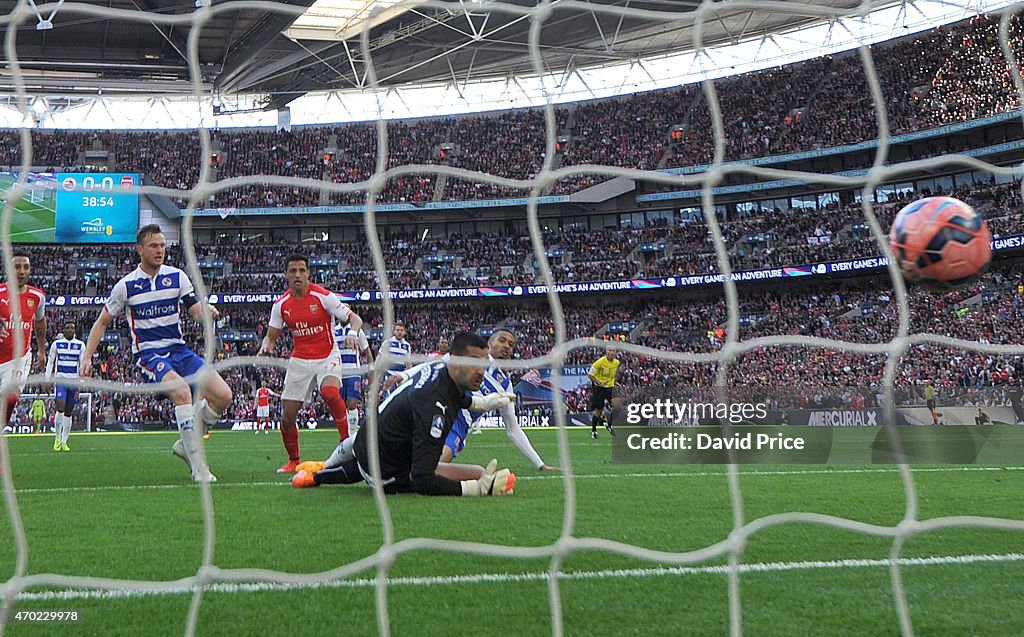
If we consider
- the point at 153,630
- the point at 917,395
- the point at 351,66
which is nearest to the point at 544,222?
the point at 351,66

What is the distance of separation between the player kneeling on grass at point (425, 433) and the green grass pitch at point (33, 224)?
2645 cm

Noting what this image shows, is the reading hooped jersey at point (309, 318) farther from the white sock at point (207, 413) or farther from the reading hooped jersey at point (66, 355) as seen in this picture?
the reading hooped jersey at point (66, 355)

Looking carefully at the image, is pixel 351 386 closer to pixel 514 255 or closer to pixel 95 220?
pixel 95 220

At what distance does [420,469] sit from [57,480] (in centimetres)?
356

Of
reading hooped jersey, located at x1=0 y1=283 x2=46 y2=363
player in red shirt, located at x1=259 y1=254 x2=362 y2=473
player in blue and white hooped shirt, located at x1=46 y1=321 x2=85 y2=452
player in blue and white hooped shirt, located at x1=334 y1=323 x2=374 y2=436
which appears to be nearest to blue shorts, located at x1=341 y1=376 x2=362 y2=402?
player in blue and white hooped shirt, located at x1=334 y1=323 x2=374 y2=436

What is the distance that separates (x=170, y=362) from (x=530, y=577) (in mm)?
4241

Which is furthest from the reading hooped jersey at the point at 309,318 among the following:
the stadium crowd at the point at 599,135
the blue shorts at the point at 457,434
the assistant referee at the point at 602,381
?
the stadium crowd at the point at 599,135

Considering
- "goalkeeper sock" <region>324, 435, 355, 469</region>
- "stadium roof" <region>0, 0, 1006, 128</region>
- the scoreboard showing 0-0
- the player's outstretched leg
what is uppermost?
"stadium roof" <region>0, 0, 1006, 128</region>

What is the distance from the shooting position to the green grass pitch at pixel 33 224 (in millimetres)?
27719

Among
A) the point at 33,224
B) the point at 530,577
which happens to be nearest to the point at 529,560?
the point at 530,577

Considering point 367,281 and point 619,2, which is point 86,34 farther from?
point 619,2

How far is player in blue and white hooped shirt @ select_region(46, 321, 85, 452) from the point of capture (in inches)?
449

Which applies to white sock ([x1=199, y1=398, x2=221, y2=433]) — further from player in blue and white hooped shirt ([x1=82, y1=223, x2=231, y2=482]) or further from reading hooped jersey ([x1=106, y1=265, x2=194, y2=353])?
reading hooped jersey ([x1=106, y1=265, x2=194, y2=353])

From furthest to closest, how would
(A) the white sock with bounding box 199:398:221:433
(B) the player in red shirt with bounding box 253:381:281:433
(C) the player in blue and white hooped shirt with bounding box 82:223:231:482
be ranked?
(B) the player in red shirt with bounding box 253:381:281:433, (A) the white sock with bounding box 199:398:221:433, (C) the player in blue and white hooped shirt with bounding box 82:223:231:482
